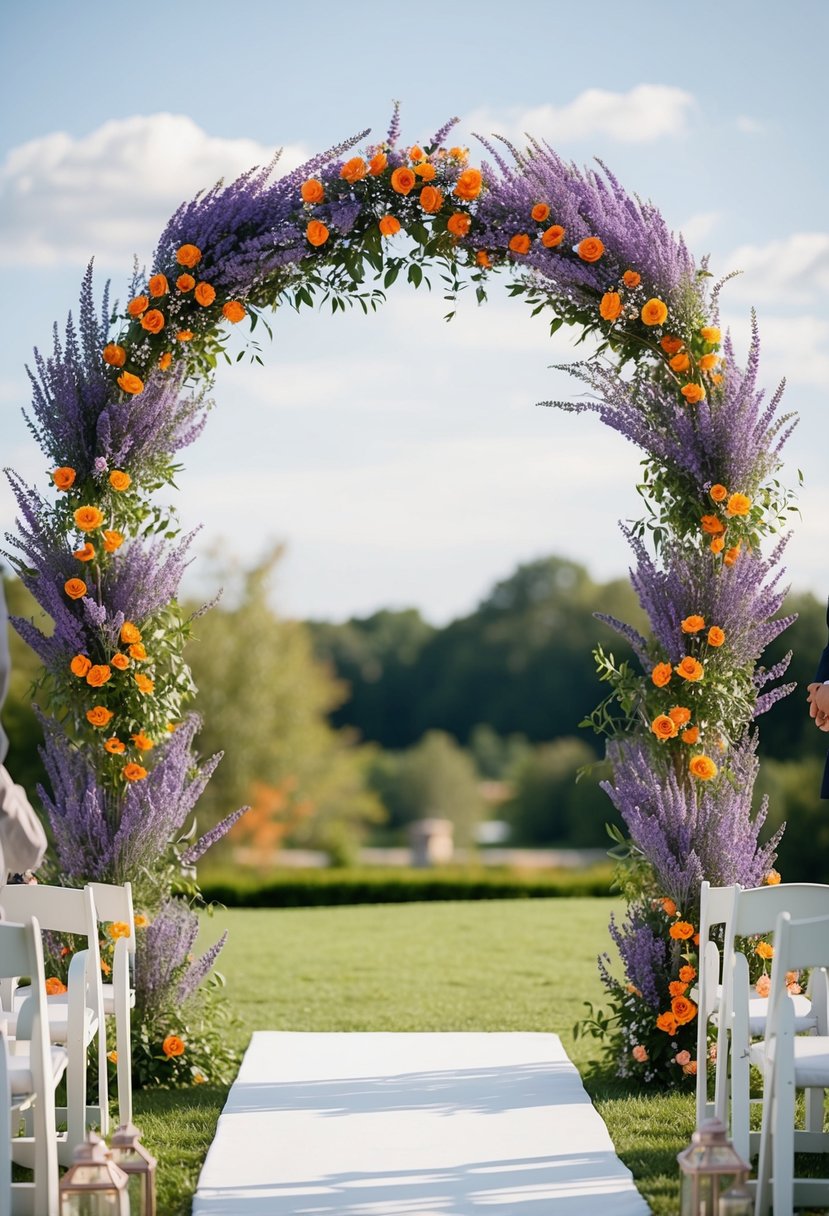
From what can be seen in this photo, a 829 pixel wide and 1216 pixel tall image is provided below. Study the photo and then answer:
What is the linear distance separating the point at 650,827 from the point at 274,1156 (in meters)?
1.67

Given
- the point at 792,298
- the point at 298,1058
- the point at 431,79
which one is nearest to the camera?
the point at 298,1058

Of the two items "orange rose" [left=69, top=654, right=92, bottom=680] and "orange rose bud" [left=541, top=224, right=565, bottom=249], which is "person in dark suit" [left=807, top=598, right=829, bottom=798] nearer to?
"orange rose bud" [left=541, top=224, right=565, bottom=249]

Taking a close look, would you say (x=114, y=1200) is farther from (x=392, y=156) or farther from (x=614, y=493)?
(x=614, y=493)

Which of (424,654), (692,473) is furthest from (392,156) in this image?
(424,654)

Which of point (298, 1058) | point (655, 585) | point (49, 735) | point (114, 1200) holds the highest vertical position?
point (655, 585)

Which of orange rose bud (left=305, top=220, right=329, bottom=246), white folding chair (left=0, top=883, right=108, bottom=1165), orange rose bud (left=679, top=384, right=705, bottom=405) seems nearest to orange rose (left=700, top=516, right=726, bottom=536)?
orange rose bud (left=679, top=384, right=705, bottom=405)

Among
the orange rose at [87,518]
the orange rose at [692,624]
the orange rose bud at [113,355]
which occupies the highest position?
the orange rose bud at [113,355]

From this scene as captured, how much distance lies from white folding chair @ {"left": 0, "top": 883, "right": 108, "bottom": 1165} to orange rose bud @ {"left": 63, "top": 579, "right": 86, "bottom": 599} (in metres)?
1.17

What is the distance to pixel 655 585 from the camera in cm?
492

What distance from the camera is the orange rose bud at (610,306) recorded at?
475 cm

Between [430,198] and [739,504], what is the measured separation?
59.1 inches

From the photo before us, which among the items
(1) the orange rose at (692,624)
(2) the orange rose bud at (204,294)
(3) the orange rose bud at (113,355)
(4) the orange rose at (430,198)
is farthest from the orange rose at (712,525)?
(3) the orange rose bud at (113,355)

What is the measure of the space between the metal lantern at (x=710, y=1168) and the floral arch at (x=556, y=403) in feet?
5.93

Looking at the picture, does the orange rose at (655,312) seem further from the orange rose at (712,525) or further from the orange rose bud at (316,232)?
the orange rose bud at (316,232)
